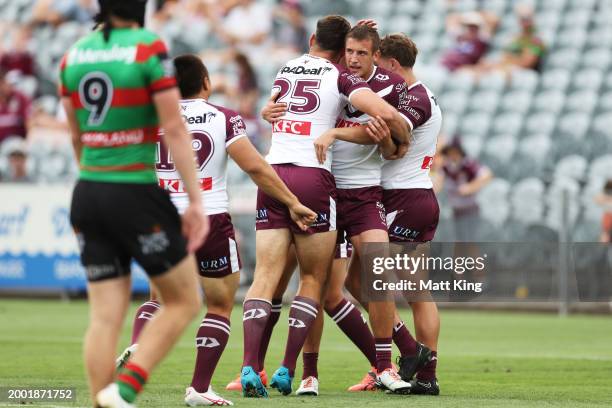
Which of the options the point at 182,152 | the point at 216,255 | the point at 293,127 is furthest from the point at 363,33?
the point at 182,152

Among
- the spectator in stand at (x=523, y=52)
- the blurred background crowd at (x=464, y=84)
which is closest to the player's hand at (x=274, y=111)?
the blurred background crowd at (x=464, y=84)

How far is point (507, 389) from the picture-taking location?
9.06 m

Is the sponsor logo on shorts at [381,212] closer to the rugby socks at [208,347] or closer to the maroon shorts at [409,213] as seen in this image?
the maroon shorts at [409,213]

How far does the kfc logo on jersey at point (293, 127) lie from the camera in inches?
346

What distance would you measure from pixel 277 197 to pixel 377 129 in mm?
953

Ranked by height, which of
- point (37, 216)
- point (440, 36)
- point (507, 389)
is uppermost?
point (440, 36)

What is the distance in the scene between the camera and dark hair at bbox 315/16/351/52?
8961 millimetres

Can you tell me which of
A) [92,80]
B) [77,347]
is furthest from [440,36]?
[92,80]

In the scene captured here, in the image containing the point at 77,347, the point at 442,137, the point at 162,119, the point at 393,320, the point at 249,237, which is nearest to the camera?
the point at 162,119

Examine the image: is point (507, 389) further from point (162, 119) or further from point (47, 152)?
point (47, 152)

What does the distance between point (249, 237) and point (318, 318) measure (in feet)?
36.7

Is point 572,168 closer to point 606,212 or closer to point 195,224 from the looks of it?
point 606,212

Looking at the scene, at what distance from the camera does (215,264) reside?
8070 millimetres

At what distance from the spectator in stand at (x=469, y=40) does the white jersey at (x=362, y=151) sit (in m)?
15.0
